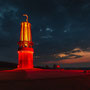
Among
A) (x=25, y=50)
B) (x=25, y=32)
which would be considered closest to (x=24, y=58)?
(x=25, y=50)

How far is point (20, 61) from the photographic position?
859 inches

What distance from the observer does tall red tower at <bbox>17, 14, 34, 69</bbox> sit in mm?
21812

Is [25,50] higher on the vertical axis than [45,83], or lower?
higher

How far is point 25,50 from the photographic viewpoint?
2195 centimetres

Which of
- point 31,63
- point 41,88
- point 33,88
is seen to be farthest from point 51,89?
point 31,63

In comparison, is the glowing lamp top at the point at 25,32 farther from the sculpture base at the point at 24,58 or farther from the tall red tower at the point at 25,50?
the sculpture base at the point at 24,58

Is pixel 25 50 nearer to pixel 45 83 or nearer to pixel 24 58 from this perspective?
pixel 24 58

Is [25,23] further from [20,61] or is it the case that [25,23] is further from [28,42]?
[20,61]

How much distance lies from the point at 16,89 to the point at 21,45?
52.3 ft

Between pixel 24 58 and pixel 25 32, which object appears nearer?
pixel 24 58

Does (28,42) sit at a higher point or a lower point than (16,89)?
higher

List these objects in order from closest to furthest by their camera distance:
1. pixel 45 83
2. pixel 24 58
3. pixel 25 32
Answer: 1. pixel 45 83
2. pixel 24 58
3. pixel 25 32

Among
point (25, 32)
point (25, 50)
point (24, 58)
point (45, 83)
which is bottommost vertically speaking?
point (45, 83)

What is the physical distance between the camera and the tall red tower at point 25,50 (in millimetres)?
21812
